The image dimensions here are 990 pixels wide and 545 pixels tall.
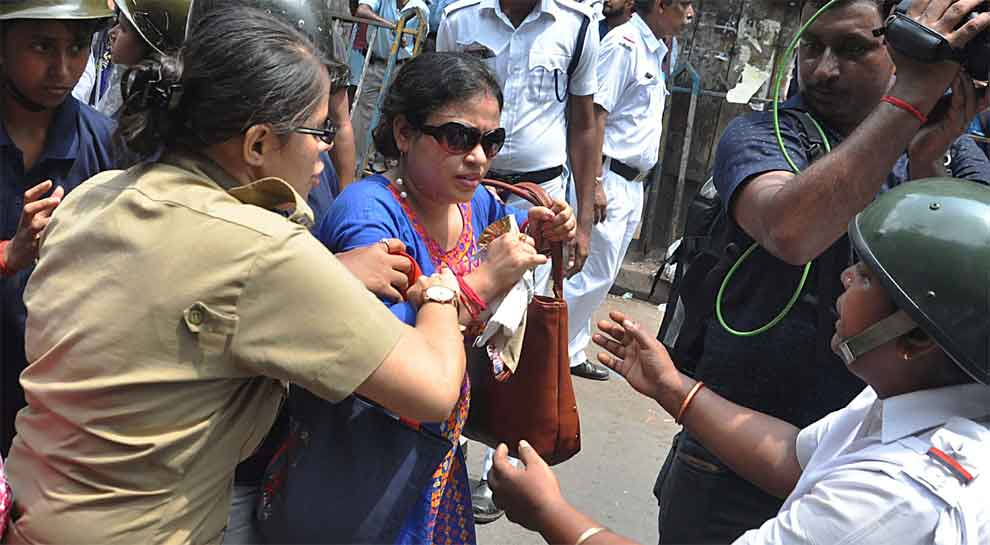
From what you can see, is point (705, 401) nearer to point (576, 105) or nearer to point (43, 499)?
point (43, 499)

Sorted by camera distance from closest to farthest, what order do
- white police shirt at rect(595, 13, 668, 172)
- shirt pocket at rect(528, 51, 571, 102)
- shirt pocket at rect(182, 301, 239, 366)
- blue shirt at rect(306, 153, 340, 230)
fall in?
shirt pocket at rect(182, 301, 239, 366)
blue shirt at rect(306, 153, 340, 230)
shirt pocket at rect(528, 51, 571, 102)
white police shirt at rect(595, 13, 668, 172)

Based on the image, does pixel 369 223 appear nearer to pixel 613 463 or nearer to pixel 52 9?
pixel 52 9

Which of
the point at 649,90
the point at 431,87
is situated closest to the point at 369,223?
the point at 431,87

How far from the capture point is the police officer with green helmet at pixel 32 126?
2254mm

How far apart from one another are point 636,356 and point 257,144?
100 centimetres

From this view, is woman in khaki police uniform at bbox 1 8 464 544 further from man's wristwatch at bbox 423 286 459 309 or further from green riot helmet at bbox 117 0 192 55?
green riot helmet at bbox 117 0 192 55

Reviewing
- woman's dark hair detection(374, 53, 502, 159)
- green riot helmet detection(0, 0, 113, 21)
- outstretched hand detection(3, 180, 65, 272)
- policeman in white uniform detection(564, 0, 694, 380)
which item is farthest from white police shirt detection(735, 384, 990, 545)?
policeman in white uniform detection(564, 0, 694, 380)

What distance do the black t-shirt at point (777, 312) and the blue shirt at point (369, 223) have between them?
714 mm

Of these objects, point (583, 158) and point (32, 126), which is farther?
point (583, 158)

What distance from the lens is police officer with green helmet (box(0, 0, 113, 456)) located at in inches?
88.7

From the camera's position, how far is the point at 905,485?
1.30 meters

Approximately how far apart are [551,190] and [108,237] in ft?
9.75

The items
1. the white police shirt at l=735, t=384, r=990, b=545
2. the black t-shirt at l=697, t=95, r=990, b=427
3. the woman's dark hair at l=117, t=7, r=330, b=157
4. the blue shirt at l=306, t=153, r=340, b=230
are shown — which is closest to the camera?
the white police shirt at l=735, t=384, r=990, b=545

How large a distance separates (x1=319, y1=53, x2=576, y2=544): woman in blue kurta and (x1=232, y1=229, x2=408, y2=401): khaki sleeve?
1.51ft
